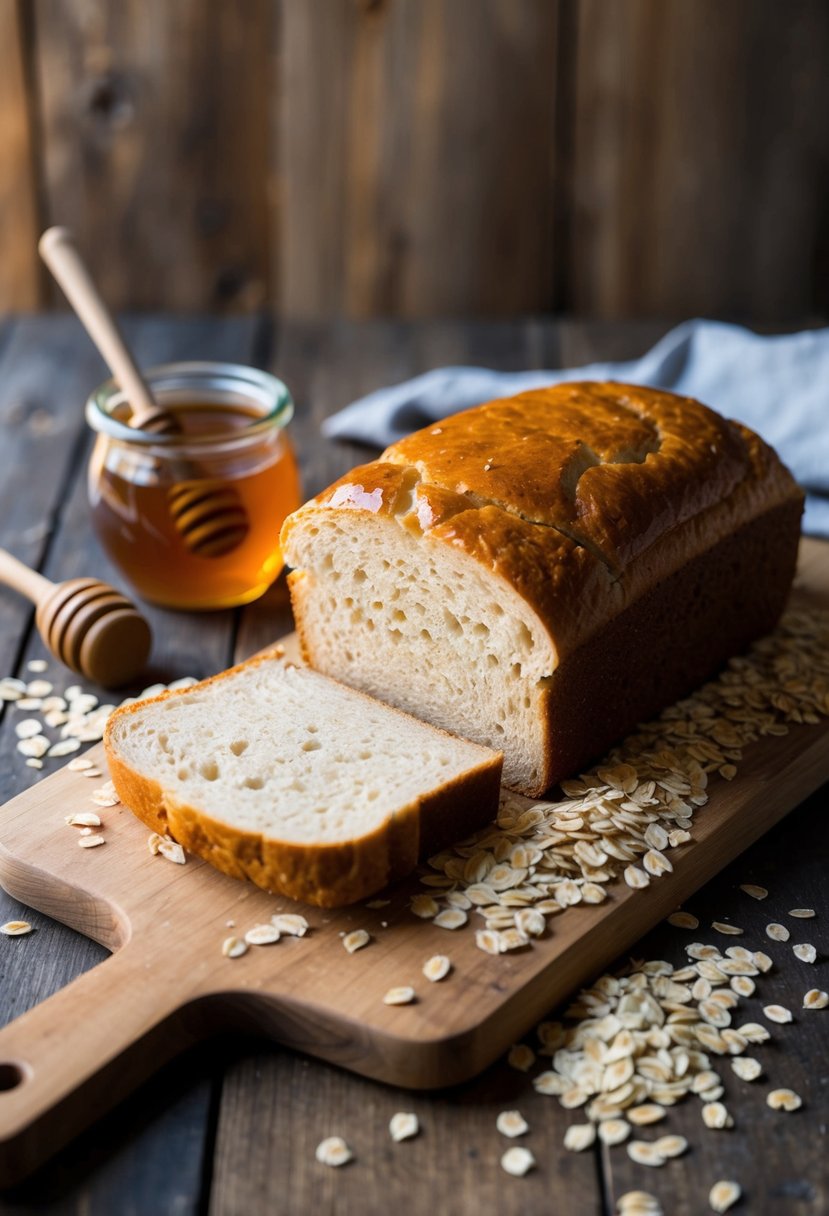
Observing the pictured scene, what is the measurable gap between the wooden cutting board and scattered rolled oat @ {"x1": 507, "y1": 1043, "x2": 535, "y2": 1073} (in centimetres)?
2

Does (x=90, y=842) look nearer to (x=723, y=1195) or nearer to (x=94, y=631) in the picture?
(x=94, y=631)

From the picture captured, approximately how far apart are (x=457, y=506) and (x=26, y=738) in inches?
36.0

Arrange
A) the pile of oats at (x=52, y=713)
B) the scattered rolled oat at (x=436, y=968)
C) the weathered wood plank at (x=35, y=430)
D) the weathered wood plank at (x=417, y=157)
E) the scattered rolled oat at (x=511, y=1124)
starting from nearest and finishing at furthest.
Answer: the scattered rolled oat at (x=511, y=1124)
the scattered rolled oat at (x=436, y=968)
the pile of oats at (x=52, y=713)
the weathered wood plank at (x=35, y=430)
the weathered wood plank at (x=417, y=157)

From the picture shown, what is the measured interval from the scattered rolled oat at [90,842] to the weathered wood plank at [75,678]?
13 cm

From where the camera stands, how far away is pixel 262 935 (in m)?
1.90

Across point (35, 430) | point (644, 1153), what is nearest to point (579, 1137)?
point (644, 1153)

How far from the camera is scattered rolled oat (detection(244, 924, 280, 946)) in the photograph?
1.89 metres

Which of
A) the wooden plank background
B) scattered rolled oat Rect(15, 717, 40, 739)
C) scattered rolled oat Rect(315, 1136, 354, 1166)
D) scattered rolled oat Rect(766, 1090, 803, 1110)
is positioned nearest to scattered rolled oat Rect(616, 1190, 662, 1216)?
scattered rolled oat Rect(766, 1090, 803, 1110)

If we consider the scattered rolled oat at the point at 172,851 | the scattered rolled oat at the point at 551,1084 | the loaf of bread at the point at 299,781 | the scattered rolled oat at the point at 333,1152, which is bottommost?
the scattered rolled oat at the point at 551,1084

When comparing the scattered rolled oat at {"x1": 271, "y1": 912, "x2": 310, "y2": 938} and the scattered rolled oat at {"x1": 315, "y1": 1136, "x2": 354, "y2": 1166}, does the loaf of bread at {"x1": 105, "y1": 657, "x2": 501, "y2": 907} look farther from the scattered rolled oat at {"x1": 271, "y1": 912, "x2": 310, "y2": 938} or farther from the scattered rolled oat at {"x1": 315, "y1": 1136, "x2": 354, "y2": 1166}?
the scattered rolled oat at {"x1": 315, "y1": 1136, "x2": 354, "y2": 1166}

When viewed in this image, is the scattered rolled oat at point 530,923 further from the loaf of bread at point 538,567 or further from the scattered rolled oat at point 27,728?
the scattered rolled oat at point 27,728

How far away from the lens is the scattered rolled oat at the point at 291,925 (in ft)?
6.25

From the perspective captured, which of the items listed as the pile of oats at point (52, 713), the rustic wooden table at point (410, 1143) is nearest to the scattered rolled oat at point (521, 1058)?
the rustic wooden table at point (410, 1143)

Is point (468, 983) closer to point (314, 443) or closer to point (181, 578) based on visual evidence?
point (181, 578)
